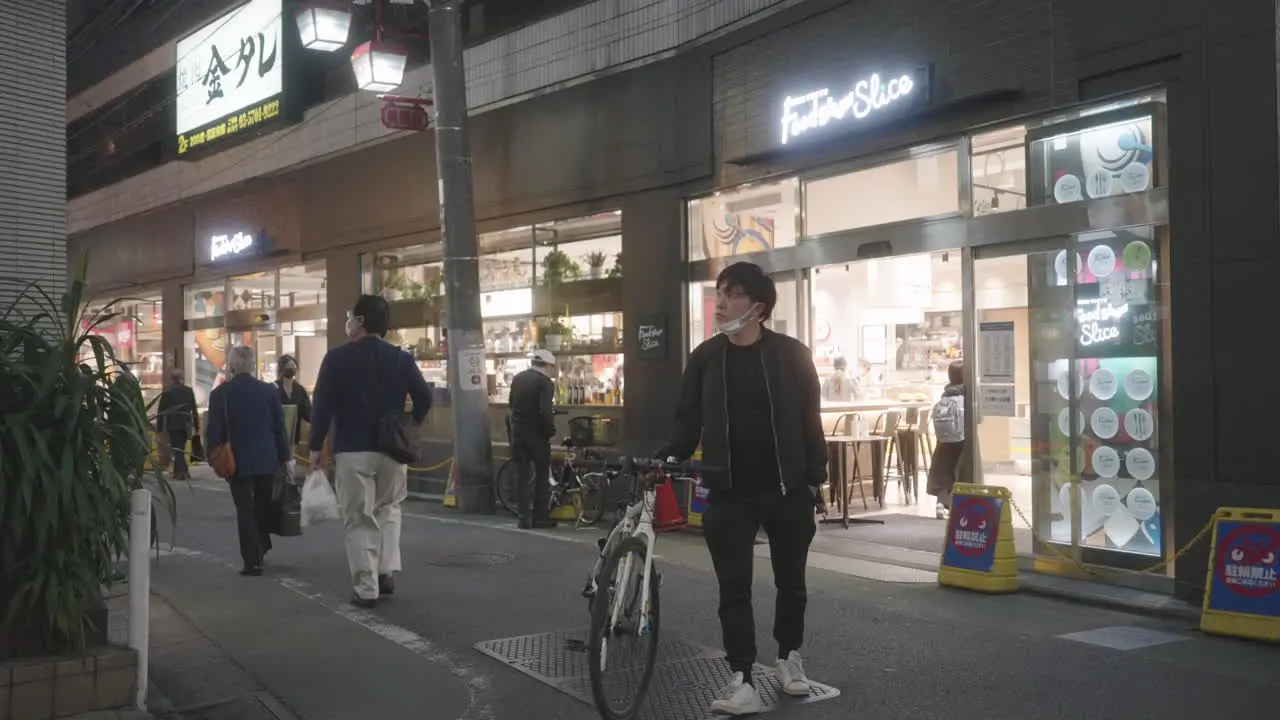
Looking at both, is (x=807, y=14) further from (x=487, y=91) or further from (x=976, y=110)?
(x=487, y=91)

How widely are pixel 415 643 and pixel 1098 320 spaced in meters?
5.69

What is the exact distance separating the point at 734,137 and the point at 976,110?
320 cm

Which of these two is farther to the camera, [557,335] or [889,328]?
[889,328]

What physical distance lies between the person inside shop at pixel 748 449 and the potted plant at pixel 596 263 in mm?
8904

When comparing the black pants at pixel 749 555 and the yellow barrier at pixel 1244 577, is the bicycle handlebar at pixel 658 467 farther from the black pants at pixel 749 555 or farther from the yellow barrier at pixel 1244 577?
the yellow barrier at pixel 1244 577

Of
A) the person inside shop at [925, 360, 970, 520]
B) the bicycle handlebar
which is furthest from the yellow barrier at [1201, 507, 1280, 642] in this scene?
the person inside shop at [925, 360, 970, 520]

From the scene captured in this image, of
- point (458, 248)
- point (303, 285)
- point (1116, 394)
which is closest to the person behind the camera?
point (1116, 394)

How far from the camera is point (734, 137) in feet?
39.7

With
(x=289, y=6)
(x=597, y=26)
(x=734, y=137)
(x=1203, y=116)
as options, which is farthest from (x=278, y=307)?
(x=1203, y=116)

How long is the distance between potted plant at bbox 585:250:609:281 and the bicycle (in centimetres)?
898

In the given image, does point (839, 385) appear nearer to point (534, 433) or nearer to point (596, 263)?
point (596, 263)

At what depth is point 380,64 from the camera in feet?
45.8

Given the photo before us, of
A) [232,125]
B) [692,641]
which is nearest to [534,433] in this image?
[692,641]

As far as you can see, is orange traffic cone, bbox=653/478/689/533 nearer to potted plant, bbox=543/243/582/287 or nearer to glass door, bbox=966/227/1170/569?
glass door, bbox=966/227/1170/569
